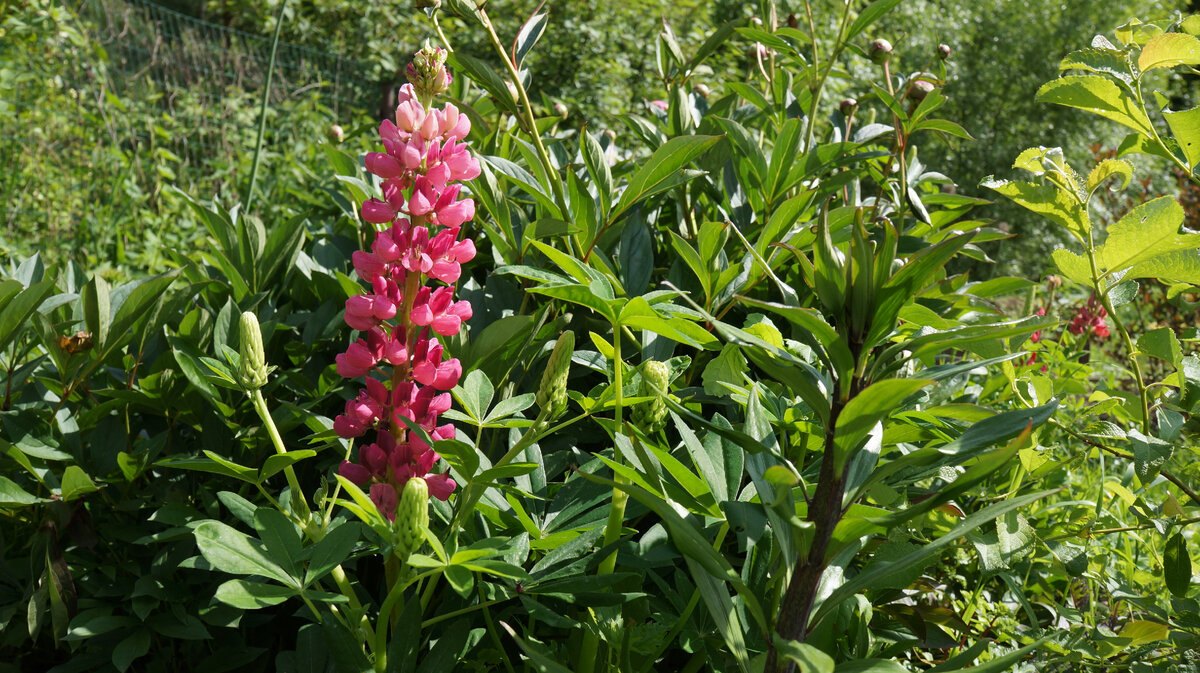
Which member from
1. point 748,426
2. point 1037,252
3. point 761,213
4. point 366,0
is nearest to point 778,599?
point 748,426

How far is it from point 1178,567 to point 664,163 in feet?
2.49

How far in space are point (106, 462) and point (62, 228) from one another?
12.9 feet

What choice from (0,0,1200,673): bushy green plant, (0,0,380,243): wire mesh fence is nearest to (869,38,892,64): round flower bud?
(0,0,1200,673): bushy green plant

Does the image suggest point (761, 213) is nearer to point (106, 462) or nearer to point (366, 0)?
point (106, 462)

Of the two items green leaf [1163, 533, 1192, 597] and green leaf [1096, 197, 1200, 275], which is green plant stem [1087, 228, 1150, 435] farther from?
green leaf [1163, 533, 1192, 597]

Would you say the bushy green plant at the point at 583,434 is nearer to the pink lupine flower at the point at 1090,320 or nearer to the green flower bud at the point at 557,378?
the green flower bud at the point at 557,378

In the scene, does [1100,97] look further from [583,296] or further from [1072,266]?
[583,296]

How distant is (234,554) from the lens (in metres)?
0.74

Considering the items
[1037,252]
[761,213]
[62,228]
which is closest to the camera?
[761,213]

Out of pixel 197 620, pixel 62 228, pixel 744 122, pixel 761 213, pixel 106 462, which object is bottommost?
pixel 62 228

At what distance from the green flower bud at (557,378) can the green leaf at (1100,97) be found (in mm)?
633

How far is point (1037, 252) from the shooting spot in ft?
31.7

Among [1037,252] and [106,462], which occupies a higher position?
[106,462]

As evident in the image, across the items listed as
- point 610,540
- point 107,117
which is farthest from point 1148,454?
point 107,117
